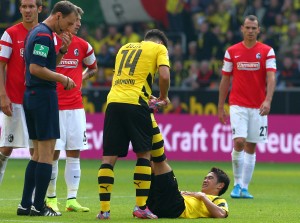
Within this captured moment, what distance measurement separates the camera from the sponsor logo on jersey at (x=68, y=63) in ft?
41.1

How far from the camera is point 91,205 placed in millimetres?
13023

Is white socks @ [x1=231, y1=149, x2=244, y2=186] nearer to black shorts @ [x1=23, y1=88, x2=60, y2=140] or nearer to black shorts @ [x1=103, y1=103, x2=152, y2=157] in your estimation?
black shorts @ [x1=103, y1=103, x2=152, y2=157]

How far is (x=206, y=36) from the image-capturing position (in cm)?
2714

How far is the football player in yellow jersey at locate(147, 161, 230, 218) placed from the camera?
1104 cm

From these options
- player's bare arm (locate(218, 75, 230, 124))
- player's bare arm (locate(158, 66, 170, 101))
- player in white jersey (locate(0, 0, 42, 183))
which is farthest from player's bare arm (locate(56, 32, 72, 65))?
player's bare arm (locate(218, 75, 230, 124))

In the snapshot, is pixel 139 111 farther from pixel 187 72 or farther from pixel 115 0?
pixel 115 0

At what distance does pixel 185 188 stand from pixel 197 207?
16.5 feet

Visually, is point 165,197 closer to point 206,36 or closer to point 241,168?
point 241,168

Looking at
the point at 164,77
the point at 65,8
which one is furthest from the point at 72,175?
the point at 65,8

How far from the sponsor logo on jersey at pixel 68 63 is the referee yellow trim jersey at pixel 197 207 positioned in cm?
249

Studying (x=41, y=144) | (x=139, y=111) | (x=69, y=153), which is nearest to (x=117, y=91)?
(x=139, y=111)

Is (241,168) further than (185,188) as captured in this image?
No

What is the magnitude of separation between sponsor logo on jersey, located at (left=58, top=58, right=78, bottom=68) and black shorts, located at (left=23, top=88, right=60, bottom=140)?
1600 mm

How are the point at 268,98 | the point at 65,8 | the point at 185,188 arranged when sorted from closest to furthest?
the point at 65,8 → the point at 268,98 → the point at 185,188
